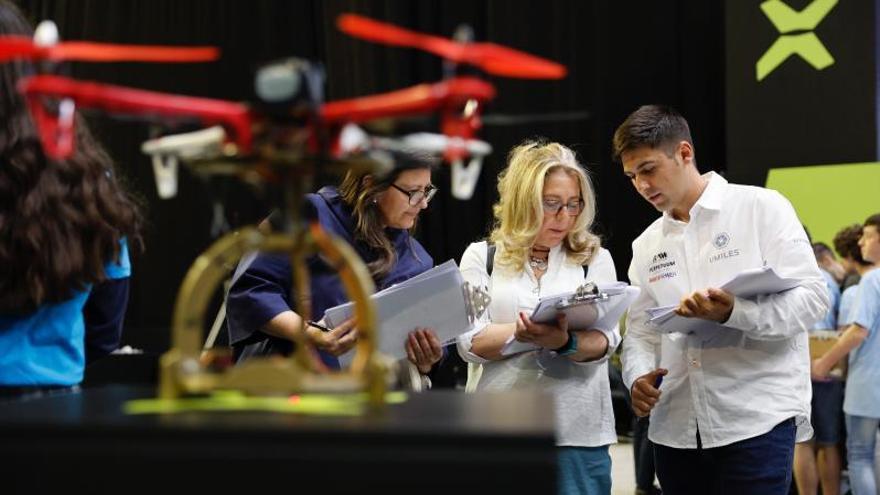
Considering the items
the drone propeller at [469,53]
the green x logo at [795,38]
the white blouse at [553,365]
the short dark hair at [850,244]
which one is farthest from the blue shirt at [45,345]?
the green x logo at [795,38]

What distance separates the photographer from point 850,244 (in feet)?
16.9

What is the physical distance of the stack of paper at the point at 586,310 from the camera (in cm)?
261

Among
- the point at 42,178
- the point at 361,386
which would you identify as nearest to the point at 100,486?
the point at 361,386

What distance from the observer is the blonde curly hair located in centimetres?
289

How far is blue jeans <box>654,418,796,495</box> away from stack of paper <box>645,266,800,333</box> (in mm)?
280

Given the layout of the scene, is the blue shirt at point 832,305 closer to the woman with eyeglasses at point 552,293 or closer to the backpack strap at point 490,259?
the woman with eyeglasses at point 552,293

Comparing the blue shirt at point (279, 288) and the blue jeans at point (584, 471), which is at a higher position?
the blue shirt at point (279, 288)

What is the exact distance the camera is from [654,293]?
2918mm

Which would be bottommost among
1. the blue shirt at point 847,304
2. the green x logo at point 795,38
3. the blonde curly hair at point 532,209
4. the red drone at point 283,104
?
the blue shirt at point 847,304

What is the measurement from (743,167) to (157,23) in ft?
14.8

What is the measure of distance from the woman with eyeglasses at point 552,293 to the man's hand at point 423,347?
0.21 m

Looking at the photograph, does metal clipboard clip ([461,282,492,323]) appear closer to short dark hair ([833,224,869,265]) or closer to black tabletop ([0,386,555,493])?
black tabletop ([0,386,555,493])

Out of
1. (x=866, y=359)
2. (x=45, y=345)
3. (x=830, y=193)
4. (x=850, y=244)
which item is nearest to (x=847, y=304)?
(x=866, y=359)

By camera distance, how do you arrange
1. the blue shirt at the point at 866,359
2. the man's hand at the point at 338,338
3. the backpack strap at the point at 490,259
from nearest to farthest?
the man's hand at the point at 338,338
the backpack strap at the point at 490,259
the blue shirt at the point at 866,359
